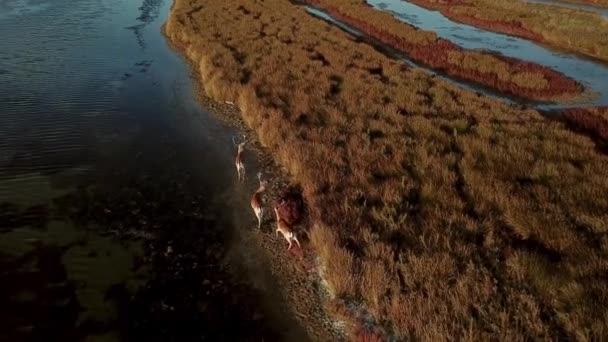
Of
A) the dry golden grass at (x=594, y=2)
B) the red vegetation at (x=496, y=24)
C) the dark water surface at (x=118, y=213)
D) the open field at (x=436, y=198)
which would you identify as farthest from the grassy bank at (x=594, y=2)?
the dark water surface at (x=118, y=213)

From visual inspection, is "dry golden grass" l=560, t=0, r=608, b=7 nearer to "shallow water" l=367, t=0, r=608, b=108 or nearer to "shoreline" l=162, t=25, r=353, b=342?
"shallow water" l=367, t=0, r=608, b=108

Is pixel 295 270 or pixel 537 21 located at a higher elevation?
pixel 537 21

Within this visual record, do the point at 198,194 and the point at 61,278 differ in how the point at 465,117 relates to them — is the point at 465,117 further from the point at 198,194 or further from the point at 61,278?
the point at 61,278

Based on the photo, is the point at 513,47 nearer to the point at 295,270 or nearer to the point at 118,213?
the point at 295,270

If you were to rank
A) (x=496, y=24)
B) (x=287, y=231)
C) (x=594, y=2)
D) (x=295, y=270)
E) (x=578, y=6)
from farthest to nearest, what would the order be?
1. (x=594, y=2)
2. (x=578, y=6)
3. (x=496, y=24)
4. (x=287, y=231)
5. (x=295, y=270)

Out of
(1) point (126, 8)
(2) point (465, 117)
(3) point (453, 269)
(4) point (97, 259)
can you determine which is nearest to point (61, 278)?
(4) point (97, 259)

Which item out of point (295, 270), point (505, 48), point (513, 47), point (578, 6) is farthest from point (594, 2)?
point (295, 270)
